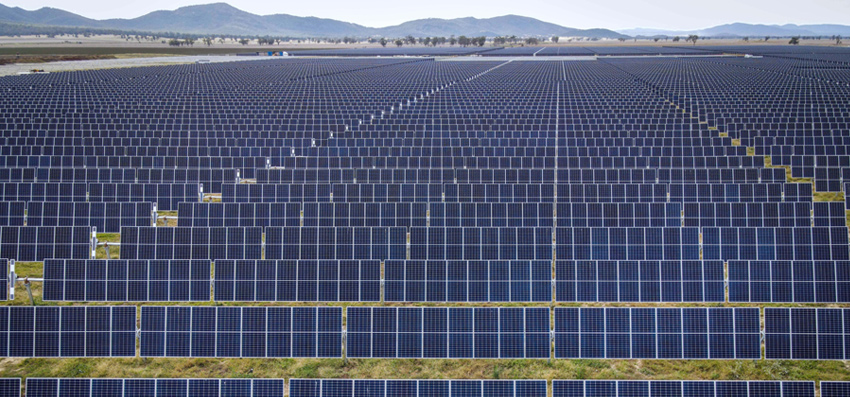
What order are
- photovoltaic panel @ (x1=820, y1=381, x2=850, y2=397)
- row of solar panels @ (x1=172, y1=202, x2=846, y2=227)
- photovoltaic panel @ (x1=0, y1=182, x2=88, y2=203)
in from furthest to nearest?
photovoltaic panel @ (x1=0, y1=182, x2=88, y2=203) → row of solar panels @ (x1=172, y1=202, x2=846, y2=227) → photovoltaic panel @ (x1=820, y1=381, x2=850, y2=397)

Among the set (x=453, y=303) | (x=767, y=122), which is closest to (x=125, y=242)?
(x=453, y=303)

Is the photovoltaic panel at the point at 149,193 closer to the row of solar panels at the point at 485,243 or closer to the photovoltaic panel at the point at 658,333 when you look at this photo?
the row of solar panels at the point at 485,243

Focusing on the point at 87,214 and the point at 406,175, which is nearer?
the point at 87,214

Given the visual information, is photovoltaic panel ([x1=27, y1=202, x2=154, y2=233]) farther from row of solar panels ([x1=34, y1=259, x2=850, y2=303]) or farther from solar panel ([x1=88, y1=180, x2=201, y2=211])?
row of solar panels ([x1=34, y1=259, x2=850, y2=303])

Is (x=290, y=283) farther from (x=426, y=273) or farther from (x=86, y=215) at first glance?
(x=86, y=215)

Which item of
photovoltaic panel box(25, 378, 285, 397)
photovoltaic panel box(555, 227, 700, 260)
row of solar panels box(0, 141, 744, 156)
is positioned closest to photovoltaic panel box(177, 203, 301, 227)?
photovoltaic panel box(555, 227, 700, 260)

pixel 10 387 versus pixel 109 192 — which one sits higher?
pixel 109 192

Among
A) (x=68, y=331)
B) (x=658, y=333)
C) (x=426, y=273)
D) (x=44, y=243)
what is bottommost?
(x=658, y=333)

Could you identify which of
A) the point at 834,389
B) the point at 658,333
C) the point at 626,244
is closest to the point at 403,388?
the point at 658,333
